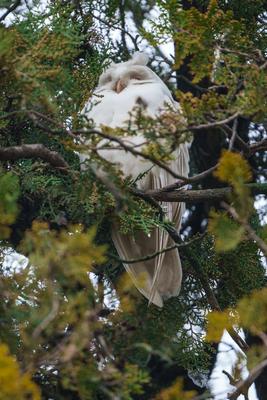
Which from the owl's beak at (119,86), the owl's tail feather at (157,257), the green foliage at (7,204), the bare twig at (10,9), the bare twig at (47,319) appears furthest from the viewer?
the owl's beak at (119,86)

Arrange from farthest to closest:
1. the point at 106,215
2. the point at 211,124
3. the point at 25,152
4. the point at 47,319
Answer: the point at 106,215, the point at 25,152, the point at 211,124, the point at 47,319

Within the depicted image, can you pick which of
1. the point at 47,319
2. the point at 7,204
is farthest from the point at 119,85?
the point at 47,319

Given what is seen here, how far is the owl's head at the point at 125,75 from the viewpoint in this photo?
11.9 ft

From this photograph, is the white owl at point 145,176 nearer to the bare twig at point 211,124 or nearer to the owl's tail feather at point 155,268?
the owl's tail feather at point 155,268

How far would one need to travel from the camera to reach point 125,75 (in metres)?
3.63

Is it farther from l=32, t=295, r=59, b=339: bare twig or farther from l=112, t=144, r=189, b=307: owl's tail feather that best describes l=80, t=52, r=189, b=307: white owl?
l=32, t=295, r=59, b=339: bare twig

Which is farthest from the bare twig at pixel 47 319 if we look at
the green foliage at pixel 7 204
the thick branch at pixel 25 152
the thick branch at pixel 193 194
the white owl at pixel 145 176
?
the white owl at pixel 145 176

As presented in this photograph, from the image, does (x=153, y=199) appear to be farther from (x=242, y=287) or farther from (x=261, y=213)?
(x=261, y=213)

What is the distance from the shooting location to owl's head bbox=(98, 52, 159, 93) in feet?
11.9

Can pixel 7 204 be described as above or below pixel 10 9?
below

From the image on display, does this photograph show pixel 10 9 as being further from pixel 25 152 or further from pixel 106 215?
pixel 106 215

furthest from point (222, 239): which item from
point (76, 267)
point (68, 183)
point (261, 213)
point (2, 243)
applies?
point (261, 213)

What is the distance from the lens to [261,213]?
4133 millimetres

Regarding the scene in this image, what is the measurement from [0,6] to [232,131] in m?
0.77
